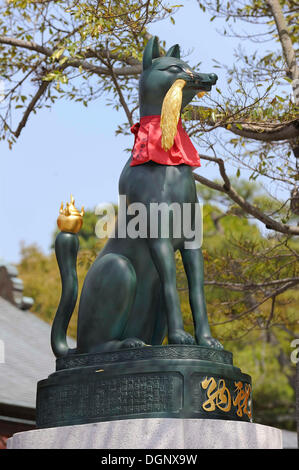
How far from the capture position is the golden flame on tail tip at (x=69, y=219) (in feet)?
16.8

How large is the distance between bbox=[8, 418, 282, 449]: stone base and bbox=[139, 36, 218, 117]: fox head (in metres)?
2.02

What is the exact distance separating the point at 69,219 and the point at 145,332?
2.93 ft

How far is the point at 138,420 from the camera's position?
4191 millimetres

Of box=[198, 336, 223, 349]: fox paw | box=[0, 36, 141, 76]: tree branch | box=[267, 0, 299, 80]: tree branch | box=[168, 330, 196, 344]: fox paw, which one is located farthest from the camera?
box=[0, 36, 141, 76]: tree branch

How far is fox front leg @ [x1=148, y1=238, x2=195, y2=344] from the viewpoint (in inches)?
180

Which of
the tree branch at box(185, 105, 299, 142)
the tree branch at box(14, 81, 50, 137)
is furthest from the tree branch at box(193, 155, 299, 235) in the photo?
the tree branch at box(14, 81, 50, 137)

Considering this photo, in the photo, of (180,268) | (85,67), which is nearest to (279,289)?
(180,268)

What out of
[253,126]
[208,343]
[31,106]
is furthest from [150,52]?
[31,106]

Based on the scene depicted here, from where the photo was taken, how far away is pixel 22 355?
11.9m

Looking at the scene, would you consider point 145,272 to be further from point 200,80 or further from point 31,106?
point 31,106

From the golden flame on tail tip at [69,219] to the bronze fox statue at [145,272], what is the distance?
0.18 feet

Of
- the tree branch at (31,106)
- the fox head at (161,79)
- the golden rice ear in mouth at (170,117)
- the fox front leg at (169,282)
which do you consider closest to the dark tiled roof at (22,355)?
the tree branch at (31,106)

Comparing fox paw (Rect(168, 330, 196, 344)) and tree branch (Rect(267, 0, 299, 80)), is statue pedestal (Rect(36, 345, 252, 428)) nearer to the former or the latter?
fox paw (Rect(168, 330, 196, 344))
